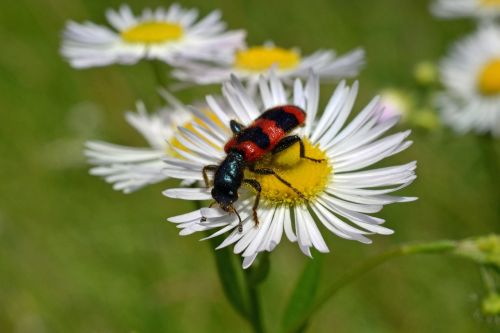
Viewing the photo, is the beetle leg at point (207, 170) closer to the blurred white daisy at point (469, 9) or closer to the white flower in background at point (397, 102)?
the white flower in background at point (397, 102)

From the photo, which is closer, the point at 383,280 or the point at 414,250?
the point at 414,250

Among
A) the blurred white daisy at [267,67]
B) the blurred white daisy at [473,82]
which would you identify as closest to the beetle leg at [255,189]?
the blurred white daisy at [267,67]

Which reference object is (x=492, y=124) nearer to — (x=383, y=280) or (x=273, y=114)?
(x=383, y=280)

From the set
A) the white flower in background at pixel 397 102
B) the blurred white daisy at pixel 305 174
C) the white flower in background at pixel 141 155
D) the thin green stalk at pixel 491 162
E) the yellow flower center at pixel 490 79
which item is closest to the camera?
the blurred white daisy at pixel 305 174

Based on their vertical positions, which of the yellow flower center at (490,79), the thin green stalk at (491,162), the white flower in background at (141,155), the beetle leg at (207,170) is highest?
the white flower in background at (141,155)

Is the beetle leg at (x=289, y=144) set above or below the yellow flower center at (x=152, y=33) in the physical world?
below

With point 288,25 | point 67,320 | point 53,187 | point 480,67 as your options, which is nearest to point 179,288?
point 67,320

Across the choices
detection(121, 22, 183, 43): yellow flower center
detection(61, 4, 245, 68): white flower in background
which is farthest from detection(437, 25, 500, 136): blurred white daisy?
detection(121, 22, 183, 43): yellow flower center

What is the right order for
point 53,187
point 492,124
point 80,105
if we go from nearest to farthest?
point 492,124, point 53,187, point 80,105
